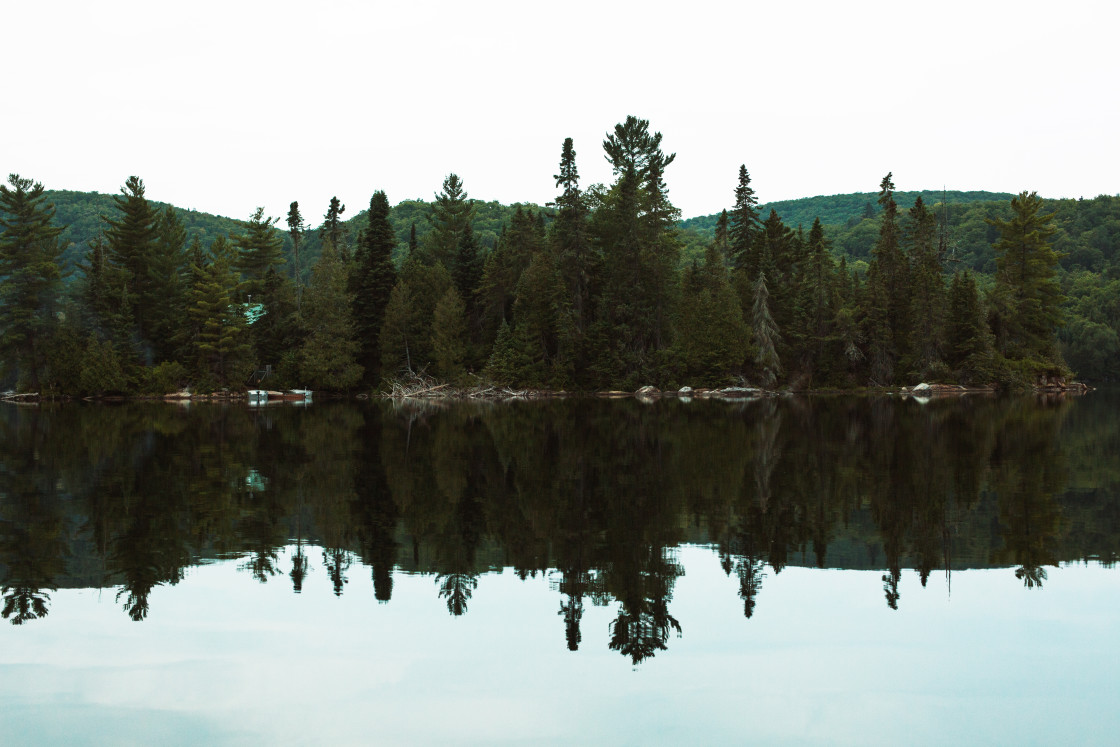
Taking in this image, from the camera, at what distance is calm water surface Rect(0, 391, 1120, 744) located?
6352mm

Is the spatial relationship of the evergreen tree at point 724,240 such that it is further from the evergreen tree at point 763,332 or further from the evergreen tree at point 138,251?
the evergreen tree at point 138,251

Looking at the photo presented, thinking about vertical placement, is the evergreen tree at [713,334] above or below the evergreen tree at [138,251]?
below

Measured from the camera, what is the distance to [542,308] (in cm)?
7125

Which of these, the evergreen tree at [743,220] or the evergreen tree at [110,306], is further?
the evergreen tree at [743,220]

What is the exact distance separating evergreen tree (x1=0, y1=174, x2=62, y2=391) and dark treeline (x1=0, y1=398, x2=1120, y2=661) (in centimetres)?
4413

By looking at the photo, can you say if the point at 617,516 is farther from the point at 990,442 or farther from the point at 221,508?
the point at 990,442

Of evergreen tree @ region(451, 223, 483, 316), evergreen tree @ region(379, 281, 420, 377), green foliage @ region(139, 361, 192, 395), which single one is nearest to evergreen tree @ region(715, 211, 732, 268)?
evergreen tree @ region(451, 223, 483, 316)

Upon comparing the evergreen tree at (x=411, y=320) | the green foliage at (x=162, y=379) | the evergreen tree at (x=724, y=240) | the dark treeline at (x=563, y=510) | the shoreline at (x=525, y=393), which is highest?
the evergreen tree at (x=724, y=240)

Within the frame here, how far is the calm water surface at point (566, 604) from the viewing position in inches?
250

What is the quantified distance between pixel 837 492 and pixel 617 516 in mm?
4795

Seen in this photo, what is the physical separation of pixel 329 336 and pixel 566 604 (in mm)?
65332

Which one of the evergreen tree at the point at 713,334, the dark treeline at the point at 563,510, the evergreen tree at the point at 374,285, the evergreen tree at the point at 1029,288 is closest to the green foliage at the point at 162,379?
the evergreen tree at the point at 374,285

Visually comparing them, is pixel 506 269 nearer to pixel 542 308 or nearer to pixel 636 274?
pixel 542 308

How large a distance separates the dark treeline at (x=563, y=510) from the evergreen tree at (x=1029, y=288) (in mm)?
53510
